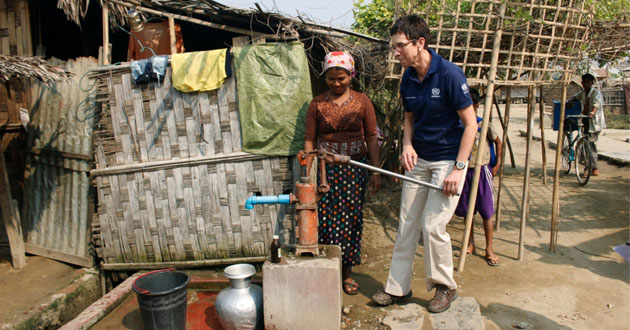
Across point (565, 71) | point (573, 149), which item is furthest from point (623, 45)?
point (573, 149)

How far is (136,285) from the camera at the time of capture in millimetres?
3271

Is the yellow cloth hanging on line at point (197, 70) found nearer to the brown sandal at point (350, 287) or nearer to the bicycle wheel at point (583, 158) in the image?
the brown sandal at point (350, 287)

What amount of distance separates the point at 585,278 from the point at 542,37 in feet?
7.48

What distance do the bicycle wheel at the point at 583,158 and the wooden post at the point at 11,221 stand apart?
8014 millimetres

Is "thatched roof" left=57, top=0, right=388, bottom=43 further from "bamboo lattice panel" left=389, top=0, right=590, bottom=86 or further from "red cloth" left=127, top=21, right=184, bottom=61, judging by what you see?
"bamboo lattice panel" left=389, top=0, right=590, bottom=86

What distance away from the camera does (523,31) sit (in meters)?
4.09

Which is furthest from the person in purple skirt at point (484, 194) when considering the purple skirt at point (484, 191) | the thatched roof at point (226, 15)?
the thatched roof at point (226, 15)

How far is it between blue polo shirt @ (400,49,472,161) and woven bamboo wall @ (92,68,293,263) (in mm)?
1520

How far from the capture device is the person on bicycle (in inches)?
301

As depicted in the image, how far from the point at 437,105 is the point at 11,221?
4444 millimetres

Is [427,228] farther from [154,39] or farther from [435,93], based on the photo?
[154,39]

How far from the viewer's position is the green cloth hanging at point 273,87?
420cm

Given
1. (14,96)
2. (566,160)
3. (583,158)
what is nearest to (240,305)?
(14,96)

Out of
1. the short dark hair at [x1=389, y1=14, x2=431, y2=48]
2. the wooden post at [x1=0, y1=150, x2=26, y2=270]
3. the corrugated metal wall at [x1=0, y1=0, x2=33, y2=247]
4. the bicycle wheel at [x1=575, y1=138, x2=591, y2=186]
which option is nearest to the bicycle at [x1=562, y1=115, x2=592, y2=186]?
the bicycle wheel at [x1=575, y1=138, x2=591, y2=186]
